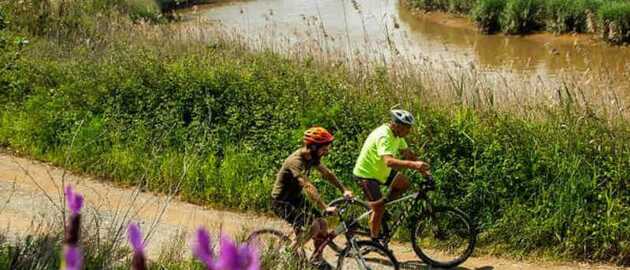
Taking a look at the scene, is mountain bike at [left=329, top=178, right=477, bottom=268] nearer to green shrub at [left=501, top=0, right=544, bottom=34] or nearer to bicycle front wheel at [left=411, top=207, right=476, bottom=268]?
bicycle front wheel at [left=411, top=207, right=476, bottom=268]

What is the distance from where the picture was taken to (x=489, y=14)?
3177 centimetres

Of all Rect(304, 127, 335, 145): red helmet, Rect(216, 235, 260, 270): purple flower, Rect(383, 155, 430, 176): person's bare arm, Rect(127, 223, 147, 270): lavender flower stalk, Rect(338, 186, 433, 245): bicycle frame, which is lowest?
Rect(338, 186, 433, 245): bicycle frame

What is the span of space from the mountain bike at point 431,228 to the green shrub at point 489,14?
23693 mm

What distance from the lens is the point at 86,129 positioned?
1268 centimetres

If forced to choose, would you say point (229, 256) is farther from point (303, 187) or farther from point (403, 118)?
point (403, 118)

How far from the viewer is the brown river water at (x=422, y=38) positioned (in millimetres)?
20172

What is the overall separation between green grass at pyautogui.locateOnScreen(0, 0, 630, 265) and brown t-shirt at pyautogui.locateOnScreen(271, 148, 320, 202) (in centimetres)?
217

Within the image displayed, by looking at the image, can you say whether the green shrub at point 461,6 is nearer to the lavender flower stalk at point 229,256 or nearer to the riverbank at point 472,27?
the riverbank at point 472,27

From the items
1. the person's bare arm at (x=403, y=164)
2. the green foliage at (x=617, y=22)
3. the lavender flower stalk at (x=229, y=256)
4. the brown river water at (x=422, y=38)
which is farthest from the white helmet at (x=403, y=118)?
the green foliage at (x=617, y=22)

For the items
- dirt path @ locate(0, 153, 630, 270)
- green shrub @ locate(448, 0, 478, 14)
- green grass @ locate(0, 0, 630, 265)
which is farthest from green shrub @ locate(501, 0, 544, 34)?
dirt path @ locate(0, 153, 630, 270)

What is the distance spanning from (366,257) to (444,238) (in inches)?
52.6

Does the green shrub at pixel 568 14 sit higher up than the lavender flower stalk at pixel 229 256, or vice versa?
the lavender flower stalk at pixel 229 256

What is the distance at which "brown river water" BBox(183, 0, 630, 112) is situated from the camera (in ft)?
66.2

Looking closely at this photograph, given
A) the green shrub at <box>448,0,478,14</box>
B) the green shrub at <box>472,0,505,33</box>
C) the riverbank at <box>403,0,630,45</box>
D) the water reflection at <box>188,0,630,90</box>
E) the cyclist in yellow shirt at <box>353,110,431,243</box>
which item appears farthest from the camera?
the green shrub at <box>448,0,478,14</box>
